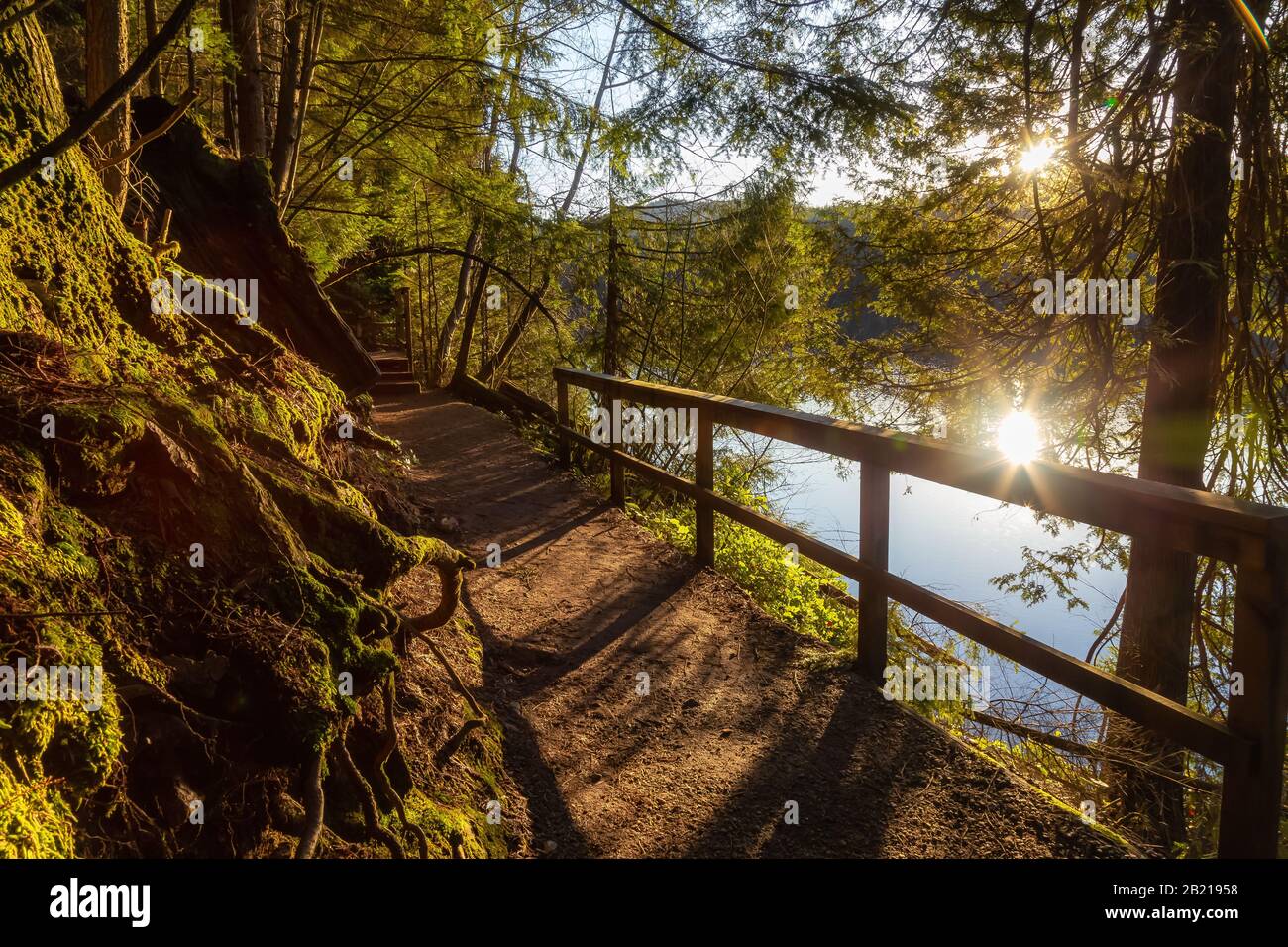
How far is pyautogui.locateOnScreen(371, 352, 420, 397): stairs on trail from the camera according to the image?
15.6 metres

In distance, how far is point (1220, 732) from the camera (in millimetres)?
2041

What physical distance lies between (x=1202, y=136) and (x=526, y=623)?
Answer: 258 inches

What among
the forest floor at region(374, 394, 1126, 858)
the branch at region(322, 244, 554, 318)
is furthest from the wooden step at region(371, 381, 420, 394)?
the forest floor at region(374, 394, 1126, 858)

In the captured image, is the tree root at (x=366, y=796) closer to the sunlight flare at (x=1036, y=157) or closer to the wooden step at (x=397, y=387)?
the sunlight flare at (x=1036, y=157)

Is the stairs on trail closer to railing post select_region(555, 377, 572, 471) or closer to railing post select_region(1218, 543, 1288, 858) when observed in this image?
railing post select_region(555, 377, 572, 471)

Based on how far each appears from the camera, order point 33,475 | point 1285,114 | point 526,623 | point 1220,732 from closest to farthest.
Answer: point 33,475 < point 1220,732 < point 526,623 < point 1285,114

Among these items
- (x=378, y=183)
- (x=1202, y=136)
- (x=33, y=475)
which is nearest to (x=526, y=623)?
(x=33, y=475)

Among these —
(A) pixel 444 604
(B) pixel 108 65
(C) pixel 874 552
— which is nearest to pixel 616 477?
(C) pixel 874 552

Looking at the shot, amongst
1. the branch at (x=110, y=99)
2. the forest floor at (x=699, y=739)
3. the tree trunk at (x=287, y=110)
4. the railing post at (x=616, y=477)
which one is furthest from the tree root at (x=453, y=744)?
the tree trunk at (x=287, y=110)

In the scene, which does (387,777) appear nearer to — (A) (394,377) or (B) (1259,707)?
(B) (1259,707)

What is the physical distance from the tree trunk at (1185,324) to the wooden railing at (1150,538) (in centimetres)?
371

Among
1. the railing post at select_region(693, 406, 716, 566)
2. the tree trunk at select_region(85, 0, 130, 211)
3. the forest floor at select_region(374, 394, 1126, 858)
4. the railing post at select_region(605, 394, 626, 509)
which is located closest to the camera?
the forest floor at select_region(374, 394, 1126, 858)

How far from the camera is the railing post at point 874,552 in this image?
3.51 m
